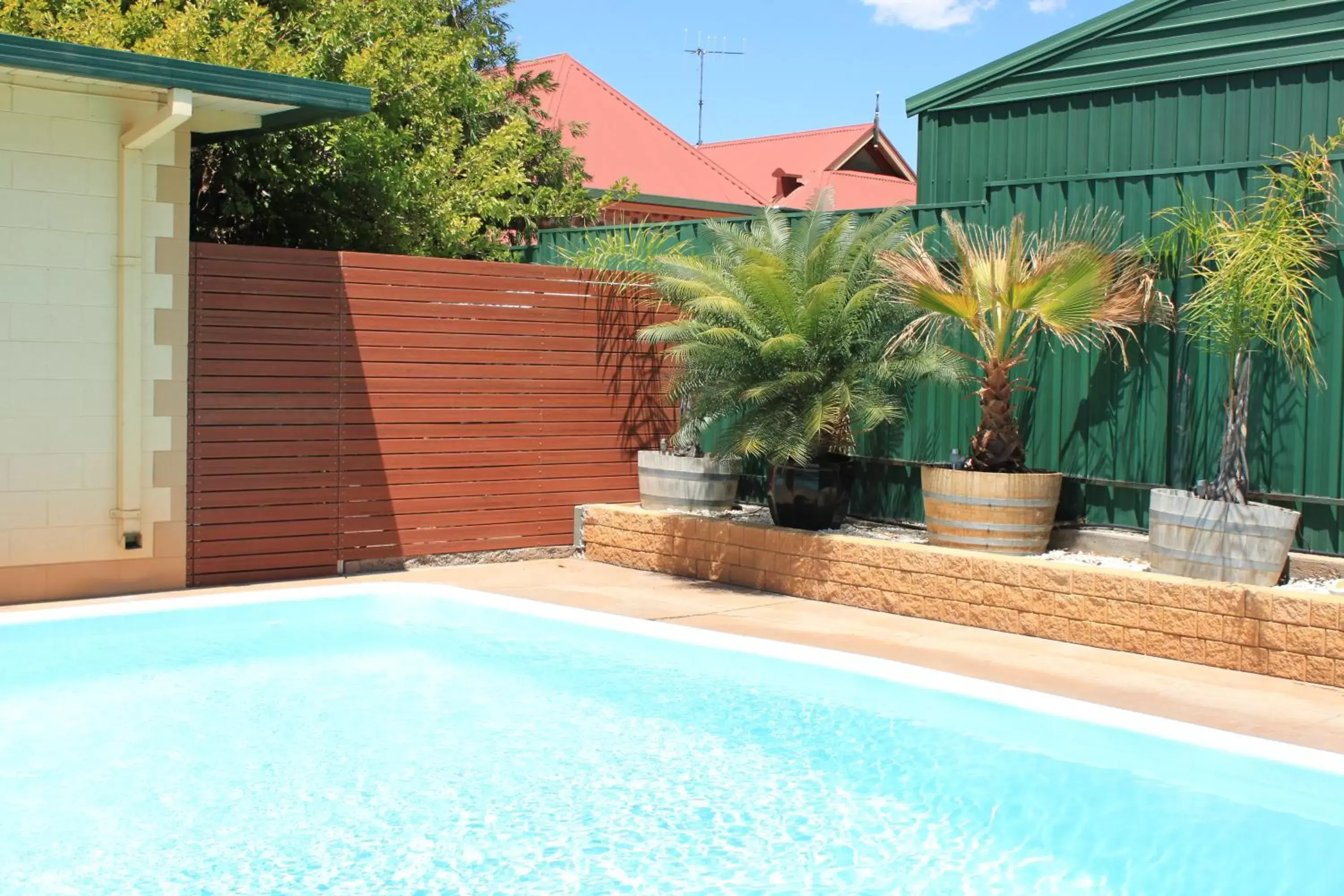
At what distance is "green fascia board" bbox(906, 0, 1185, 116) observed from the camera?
13773 mm

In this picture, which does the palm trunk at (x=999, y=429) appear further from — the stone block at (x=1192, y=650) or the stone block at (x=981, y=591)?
the stone block at (x=1192, y=650)

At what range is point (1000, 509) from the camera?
9156mm

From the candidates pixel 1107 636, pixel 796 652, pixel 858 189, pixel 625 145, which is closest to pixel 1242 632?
pixel 1107 636

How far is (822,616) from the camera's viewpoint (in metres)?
9.43

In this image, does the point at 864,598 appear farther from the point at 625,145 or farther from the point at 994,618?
the point at 625,145

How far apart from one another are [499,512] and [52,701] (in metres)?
4.71

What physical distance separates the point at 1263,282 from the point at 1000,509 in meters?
2.27

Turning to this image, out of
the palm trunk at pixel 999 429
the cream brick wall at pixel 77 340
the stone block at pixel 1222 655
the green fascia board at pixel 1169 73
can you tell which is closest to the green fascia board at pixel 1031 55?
the green fascia board at pixel 1169 73

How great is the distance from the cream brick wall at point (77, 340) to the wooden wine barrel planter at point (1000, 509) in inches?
219

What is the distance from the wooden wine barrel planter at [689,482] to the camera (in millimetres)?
11383

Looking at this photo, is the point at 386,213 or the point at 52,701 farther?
the point at 386,213

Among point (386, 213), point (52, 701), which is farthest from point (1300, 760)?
point (386, 213)

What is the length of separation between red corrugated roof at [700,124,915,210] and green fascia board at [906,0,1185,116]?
624 inches

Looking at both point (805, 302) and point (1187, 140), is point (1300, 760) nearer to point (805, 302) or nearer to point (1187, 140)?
point (805, 302)
